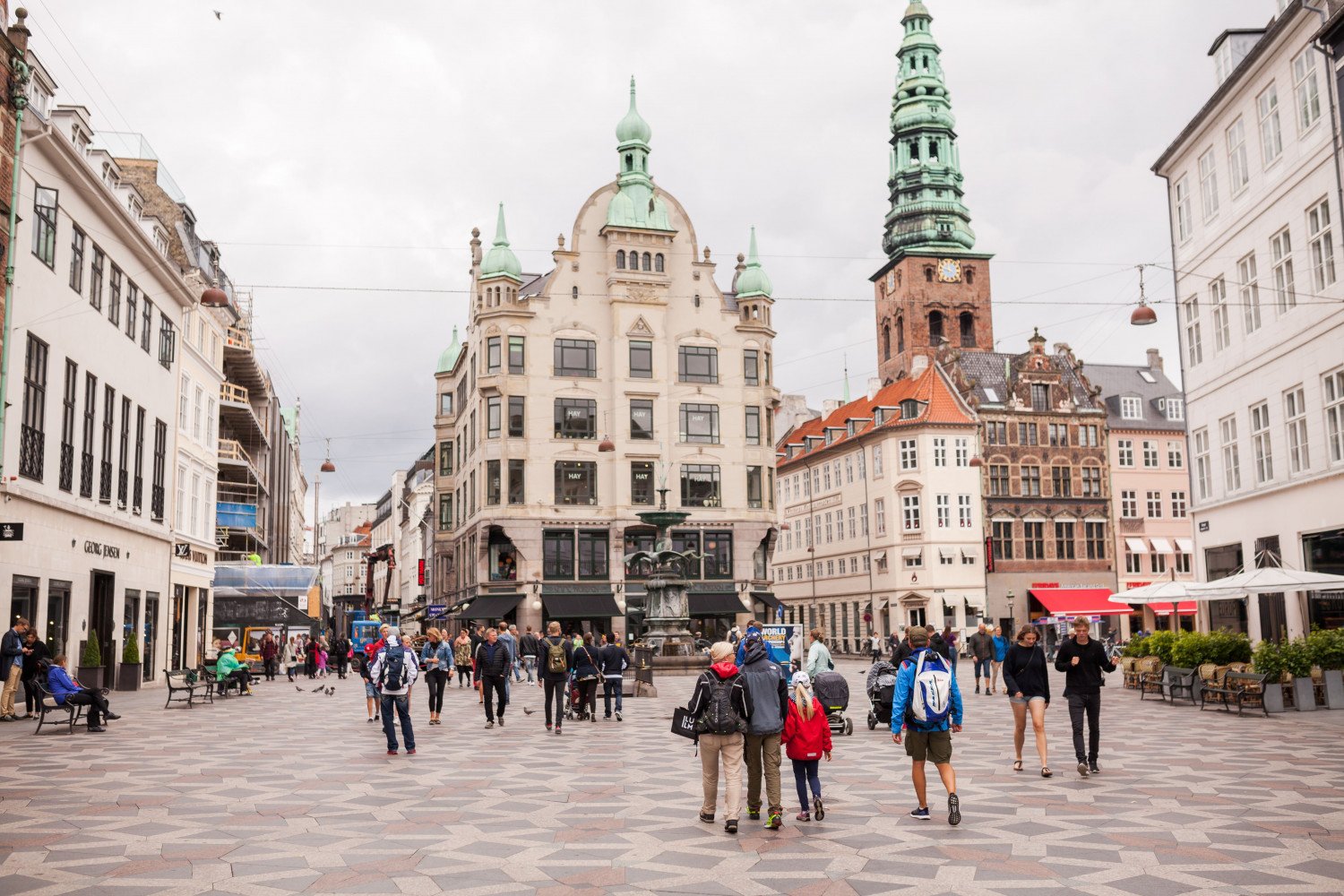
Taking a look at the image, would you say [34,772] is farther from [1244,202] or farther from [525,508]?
[525,508]

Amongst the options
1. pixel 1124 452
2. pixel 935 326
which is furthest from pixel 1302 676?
pixel 935 326

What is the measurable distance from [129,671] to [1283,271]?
103ft

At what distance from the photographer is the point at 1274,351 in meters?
29.0

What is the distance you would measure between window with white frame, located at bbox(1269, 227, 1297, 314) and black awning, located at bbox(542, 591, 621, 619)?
3266cm

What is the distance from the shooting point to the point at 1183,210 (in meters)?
35.4

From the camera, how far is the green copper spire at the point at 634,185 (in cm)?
5853

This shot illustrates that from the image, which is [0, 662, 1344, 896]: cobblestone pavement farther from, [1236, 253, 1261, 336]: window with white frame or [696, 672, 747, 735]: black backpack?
[1236, 253, 1261, 336]: window with white frame

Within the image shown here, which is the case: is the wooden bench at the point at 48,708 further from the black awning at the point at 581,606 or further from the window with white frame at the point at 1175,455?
the window with white frame at the point at 1175,455

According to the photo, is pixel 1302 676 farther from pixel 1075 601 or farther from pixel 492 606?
pixel 1075 601

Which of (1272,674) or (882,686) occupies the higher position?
(882,686)

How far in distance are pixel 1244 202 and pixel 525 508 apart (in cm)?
3394

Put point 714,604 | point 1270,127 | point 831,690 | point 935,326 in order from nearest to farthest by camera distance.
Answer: point 831,690 → point 1270,127 → point 714,604 → point 935,326

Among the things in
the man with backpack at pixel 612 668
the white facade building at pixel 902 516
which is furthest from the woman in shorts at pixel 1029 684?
the white facade building at pixel 902 516

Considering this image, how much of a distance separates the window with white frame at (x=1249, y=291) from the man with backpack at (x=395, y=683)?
23.5m
